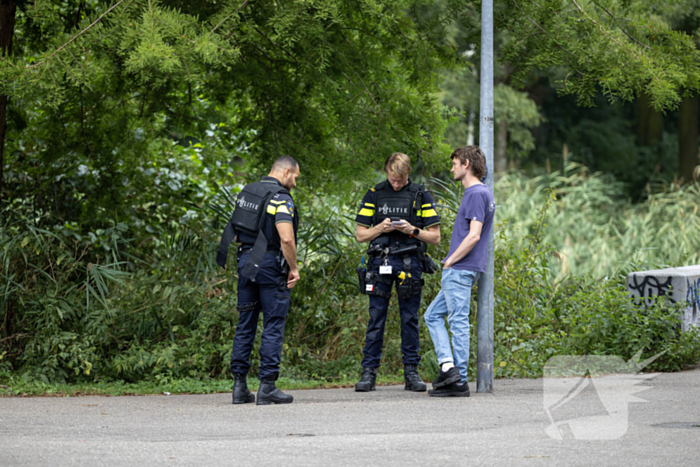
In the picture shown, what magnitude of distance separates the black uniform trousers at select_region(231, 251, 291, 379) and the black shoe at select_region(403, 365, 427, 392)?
119 centimetres

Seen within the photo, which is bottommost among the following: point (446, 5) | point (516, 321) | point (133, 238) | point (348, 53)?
point (516, 321)

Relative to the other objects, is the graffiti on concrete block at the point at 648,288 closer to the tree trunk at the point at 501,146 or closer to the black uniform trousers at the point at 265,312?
the black uniform trousers at the point at 265,312

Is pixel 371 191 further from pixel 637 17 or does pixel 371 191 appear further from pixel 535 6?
pixel 637 17

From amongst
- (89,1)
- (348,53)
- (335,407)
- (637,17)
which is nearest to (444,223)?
(348,53)

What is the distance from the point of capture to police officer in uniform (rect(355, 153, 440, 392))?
258 inches

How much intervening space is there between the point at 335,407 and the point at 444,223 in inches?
135

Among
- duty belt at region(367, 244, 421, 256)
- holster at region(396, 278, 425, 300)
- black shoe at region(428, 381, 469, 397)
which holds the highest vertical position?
duty belt at region(367, 244, 421, 256)

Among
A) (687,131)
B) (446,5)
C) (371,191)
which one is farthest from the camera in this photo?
(687,131)

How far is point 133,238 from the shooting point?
364 inches

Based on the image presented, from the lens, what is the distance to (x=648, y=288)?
803 cm

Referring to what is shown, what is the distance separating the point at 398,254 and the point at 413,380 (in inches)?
41.6

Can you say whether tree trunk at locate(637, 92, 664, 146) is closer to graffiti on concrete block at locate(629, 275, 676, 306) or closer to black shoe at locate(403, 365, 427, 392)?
graffiti on concrete block at locate(629, 275, 676, 306)

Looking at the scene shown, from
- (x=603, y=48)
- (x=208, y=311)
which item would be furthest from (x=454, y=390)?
(x=603, y=48)

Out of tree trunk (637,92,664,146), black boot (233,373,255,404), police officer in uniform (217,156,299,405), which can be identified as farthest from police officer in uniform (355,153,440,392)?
tree trunk (637,92,664,146)
